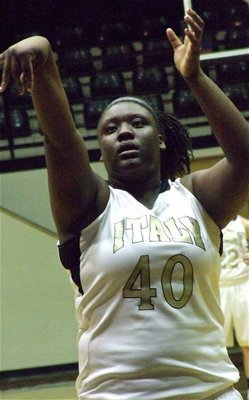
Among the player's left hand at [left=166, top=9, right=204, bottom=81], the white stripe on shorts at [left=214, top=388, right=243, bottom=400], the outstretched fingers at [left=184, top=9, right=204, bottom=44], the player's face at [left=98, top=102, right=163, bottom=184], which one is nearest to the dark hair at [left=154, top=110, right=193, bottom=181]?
the player's face at [left=98, top=102, right=163, bottom=184]

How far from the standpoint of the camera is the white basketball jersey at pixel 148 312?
2.02m

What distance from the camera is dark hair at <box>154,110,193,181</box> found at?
8.60 ft

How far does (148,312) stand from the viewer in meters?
2.04

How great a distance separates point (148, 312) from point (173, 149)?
2.58 ft

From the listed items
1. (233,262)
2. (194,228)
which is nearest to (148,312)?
(194,228)

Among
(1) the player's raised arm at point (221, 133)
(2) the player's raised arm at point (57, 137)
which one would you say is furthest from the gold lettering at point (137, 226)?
(1) the player's raised arm at point (221, 133)

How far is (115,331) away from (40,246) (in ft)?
18.9

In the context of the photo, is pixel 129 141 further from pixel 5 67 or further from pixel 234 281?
pixel 234 281

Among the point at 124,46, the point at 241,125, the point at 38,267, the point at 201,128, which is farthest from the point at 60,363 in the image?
the point at 241,125

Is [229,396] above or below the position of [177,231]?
below

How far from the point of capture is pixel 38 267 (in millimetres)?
7750

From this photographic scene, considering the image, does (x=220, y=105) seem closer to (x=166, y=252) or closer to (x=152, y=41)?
(x=166, y=252)

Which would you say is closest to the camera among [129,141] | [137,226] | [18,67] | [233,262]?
[18,67]

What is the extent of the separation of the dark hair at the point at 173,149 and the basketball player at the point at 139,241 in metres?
0.30
